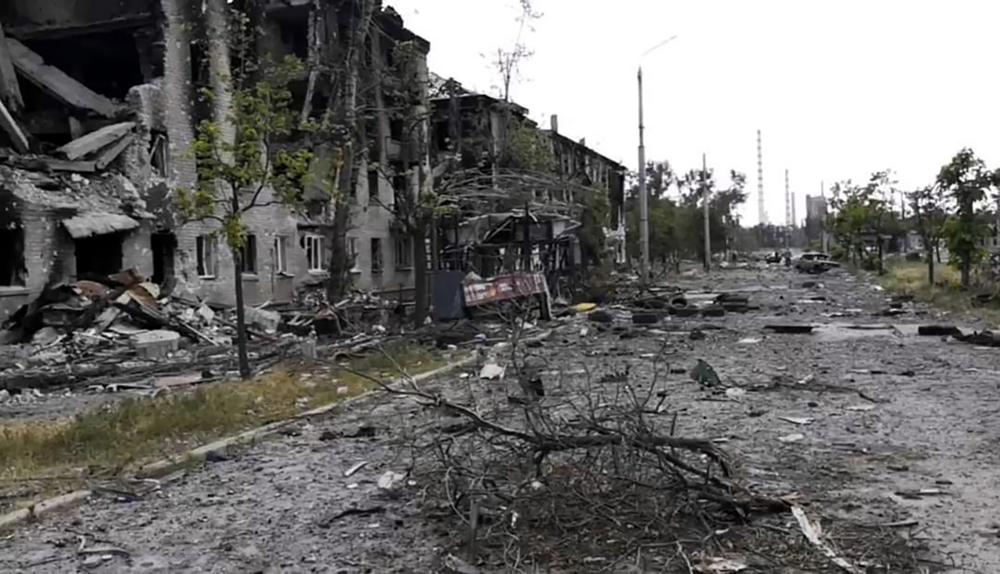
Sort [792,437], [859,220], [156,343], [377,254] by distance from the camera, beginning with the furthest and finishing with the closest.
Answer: [859,220] → [377,254] → [156,343] → [792,437]

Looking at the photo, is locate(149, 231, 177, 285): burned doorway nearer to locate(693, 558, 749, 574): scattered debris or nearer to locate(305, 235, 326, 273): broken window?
locate(305, 235, 326, 273): broken window

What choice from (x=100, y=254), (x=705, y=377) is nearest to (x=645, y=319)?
(x=705, y=377)

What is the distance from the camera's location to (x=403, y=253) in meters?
37.5

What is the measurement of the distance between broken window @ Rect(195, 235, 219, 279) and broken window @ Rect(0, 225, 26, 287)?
5996mm

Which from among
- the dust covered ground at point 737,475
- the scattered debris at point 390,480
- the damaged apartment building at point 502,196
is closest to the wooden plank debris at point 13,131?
the damaged apartment building at point 502,196

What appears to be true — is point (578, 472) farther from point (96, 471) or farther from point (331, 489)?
point (96, 471)

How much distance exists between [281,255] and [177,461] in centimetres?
2233

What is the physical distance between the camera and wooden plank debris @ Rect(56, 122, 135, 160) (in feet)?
74.4

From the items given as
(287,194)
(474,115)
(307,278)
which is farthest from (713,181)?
(287,194)

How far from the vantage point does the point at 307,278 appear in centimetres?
3102

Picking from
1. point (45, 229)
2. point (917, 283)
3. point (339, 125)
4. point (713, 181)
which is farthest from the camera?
point (713, 181)

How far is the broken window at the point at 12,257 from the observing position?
20797 millimetres

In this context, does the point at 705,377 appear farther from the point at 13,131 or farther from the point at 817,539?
the point at 13,131

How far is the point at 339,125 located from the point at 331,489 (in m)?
22.0
